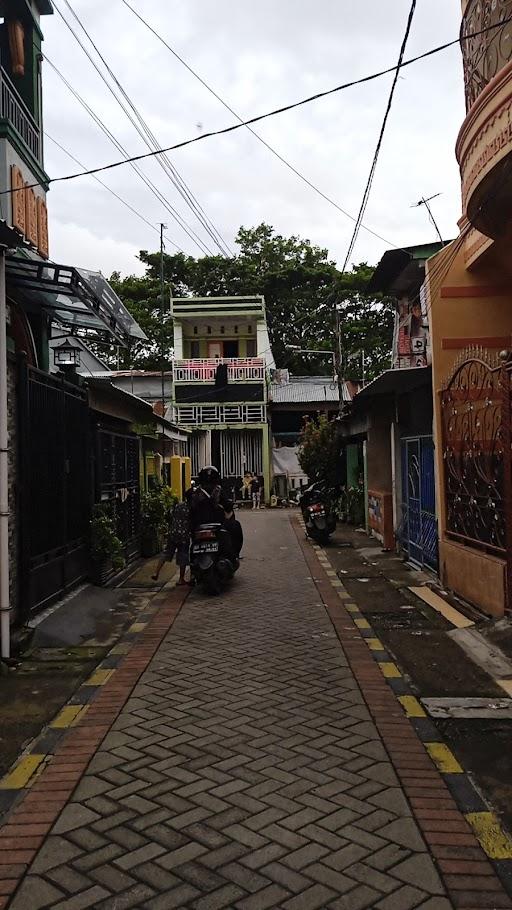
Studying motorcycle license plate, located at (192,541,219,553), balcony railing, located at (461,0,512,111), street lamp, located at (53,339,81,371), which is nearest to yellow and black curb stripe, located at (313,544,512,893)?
motorcycle license plate, located at (192,541,219,553)

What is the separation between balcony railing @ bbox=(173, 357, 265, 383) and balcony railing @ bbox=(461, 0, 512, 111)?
2362cm

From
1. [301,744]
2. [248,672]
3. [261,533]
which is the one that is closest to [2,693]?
[248,672]

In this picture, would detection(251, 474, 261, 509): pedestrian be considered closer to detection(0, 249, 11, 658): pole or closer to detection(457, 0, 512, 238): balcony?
detection(457, 0, 512, 238): balcony

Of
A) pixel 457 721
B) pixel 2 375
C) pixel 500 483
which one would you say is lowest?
pixel 457 721

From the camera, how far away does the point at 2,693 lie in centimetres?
512

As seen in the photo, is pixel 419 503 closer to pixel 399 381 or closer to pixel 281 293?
pixel 399 381

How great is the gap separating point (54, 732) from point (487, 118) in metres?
6.37

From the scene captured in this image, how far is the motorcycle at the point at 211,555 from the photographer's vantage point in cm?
896

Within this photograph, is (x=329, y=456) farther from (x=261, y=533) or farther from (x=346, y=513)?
(x=261, y=533)

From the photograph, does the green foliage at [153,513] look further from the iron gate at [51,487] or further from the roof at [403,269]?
the roof at [403,269]

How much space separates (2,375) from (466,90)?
567 centimetres

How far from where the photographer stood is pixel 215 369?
31.2 meters

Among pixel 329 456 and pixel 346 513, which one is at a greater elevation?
pixel 329 456

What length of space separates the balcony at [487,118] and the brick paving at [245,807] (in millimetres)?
4571
